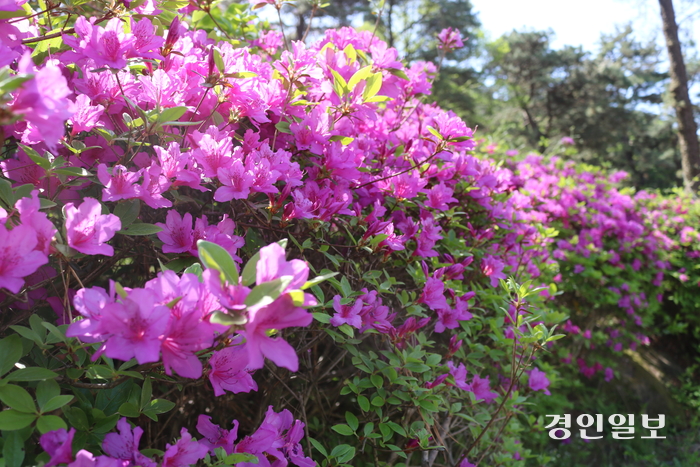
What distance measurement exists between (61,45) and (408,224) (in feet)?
3.70

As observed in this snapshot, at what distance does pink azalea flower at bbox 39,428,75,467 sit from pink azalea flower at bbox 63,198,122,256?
30cm

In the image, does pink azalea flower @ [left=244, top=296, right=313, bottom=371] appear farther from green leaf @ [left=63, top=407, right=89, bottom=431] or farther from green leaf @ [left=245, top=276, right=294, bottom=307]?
green leaf @ [left=63, top=407, right=89, bottom=431]

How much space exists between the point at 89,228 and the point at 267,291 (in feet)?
1.35

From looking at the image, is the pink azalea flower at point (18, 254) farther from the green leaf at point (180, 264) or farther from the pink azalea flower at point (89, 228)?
the green leaf at point (180, 264)

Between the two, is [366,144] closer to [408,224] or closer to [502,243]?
[408,224]

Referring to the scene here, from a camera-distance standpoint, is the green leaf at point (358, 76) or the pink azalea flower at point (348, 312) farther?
the green leaf at point (358, 76)

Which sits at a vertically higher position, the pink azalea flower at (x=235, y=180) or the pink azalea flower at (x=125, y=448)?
the pink azalea flower at (x=235, y=180)

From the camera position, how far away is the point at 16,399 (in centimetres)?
76

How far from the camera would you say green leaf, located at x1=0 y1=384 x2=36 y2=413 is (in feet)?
2.46

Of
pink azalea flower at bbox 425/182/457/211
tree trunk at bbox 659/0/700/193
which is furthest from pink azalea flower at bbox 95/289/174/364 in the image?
tree trunk at bbox 659/0/700/193

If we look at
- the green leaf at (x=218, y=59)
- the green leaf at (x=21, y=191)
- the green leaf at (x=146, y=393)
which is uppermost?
the green leaf at (x=218, y=59)

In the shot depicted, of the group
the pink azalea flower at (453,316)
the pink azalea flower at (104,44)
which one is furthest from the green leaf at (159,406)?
the pink azalea flower at (453,316)

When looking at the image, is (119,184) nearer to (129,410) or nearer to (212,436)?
(129,410)

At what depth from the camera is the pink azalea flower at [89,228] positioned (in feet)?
2.65
